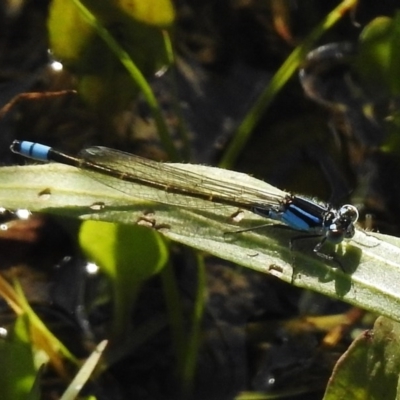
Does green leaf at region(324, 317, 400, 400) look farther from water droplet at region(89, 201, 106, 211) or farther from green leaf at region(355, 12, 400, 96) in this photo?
green leaf at region(355, 12, 400, 96)

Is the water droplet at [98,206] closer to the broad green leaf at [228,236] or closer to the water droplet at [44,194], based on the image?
the broad green leaf at [228,236]

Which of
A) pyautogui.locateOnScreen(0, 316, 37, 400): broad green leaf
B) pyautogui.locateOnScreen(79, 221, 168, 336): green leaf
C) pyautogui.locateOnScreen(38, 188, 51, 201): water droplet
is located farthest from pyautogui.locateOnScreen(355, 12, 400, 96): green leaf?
pyautogui.locateOnScreen(0, 316, 37, 400): broad green leaf

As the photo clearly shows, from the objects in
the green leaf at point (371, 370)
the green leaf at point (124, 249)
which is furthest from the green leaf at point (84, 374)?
the green leaf at point (371, 370)

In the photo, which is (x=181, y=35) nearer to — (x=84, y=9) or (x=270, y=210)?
(x=84, y=9)

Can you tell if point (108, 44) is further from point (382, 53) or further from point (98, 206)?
point (382, 53)

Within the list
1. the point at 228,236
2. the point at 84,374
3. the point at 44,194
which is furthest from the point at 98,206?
the point at 84,374
